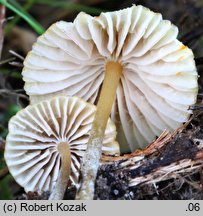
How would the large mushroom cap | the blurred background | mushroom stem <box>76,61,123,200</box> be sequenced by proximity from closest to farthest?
mushroom stem <box>76,61,123,200</box> < the large mushroom cap < the blurred background

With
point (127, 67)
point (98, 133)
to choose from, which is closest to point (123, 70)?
point (127, 67)

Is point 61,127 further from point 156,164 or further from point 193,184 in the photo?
point 193,184

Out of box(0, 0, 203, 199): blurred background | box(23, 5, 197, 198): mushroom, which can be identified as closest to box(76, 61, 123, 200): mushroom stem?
box(23, 5, 197, 198): mushroom

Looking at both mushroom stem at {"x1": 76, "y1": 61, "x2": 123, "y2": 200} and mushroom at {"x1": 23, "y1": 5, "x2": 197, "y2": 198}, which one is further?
mushroom at {"x1": 23, "y1": 5, "x2": 197, "y2": 198}

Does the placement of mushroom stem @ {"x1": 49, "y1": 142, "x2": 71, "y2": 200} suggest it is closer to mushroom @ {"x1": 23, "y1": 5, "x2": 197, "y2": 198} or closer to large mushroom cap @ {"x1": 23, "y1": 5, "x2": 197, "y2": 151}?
mushroom @ {"x1": 23, "y1": 5, "x2": 197, "y2": 198}

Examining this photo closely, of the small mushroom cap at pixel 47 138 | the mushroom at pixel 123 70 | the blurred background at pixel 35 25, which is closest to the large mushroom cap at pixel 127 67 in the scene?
the mushroom at pixel 123 70

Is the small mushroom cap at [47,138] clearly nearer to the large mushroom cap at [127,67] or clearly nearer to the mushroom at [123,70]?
the mushroom at [123,70]

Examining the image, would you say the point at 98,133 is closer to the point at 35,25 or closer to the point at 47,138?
the point at 47,138
